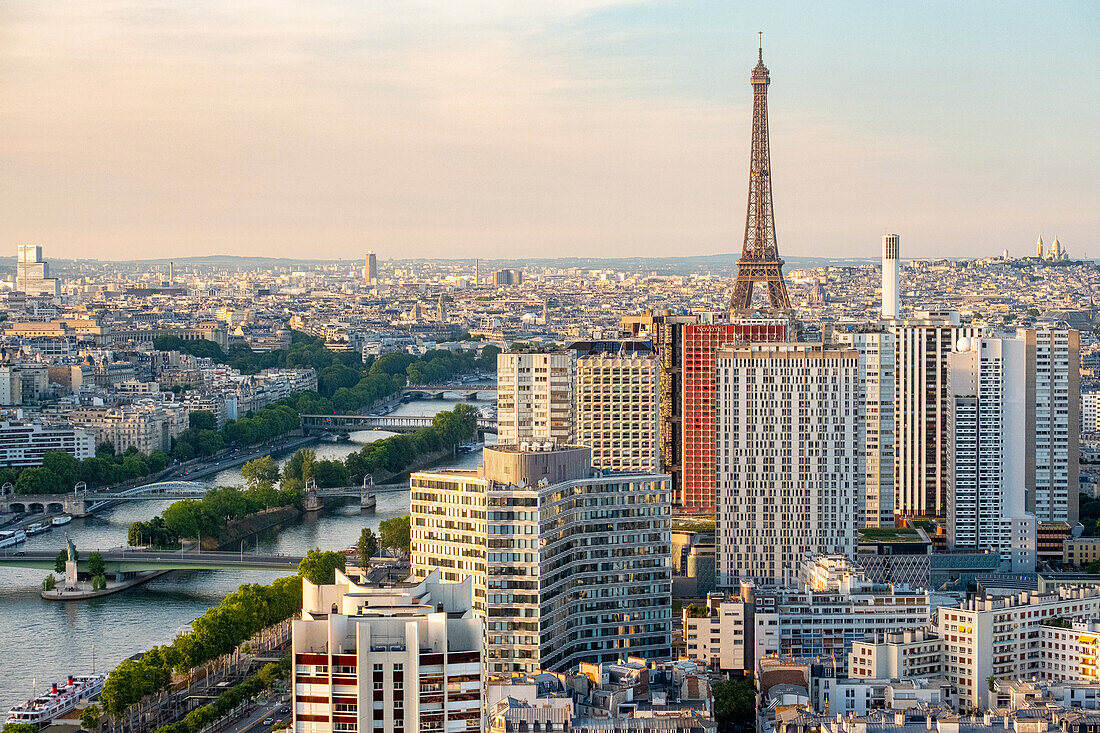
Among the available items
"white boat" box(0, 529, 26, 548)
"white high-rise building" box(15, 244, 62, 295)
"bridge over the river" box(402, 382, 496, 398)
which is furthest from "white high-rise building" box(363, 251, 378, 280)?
"white boat" box(0, 529, 26, 548)

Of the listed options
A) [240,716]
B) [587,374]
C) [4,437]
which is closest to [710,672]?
[240,716]

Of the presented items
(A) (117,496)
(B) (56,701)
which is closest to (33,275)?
(A) (117,496)

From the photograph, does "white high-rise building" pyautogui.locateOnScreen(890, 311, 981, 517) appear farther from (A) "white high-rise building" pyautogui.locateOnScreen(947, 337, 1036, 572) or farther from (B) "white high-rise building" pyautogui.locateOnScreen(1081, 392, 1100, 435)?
(B) "white high-rise building" pyautogui.locateOnScreen(1081, 392, 1100, 435)

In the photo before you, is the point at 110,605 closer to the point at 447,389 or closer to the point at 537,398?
the point at 537,398

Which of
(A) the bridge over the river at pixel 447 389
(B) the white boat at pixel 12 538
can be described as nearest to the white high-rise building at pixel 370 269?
(A) the bridge over the river at pixel 447 389

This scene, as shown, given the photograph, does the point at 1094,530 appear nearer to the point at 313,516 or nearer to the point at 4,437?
the point at 313,516
